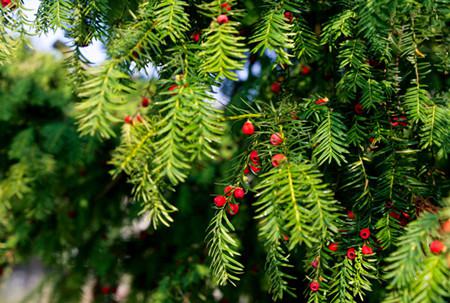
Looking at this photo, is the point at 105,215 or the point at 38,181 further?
the point at 105,215

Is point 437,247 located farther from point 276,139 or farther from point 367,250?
point 276,139

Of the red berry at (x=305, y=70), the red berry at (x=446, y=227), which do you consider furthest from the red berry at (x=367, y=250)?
the red berry at (x=305, y=70)

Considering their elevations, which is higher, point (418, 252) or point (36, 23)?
point (36, 23)

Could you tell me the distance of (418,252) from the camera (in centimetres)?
50

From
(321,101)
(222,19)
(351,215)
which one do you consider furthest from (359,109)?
(222,19)

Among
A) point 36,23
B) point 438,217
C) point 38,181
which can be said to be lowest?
point 38,181

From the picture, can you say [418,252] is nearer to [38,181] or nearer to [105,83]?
[105,83]

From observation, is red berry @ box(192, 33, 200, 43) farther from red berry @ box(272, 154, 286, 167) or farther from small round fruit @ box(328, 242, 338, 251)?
small round fruit @ box(328, 242, 338, 251)

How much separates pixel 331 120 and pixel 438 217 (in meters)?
0.23

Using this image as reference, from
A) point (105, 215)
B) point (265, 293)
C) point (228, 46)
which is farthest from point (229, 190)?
point (105, 215)

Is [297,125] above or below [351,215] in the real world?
above

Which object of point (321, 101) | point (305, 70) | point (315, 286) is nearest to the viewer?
point (315, 286)

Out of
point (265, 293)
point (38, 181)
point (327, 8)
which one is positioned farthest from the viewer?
point (38, 181)

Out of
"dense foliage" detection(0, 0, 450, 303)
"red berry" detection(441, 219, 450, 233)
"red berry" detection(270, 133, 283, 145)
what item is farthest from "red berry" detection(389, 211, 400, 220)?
"red berry" detection(270, 133, 283, 145)
